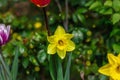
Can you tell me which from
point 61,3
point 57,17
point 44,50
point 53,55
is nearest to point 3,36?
point 53,55

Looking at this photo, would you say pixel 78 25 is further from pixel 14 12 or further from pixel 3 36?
pixel 3 36

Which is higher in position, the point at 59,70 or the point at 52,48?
the point at 52,48

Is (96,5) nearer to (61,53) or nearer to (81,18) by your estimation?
(81,18)

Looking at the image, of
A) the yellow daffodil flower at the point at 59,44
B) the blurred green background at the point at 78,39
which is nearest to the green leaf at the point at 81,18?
the blurred green background at the point at 78,39

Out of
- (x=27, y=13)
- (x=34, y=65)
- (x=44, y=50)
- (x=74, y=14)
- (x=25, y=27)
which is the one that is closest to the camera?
(x=44, y=50)

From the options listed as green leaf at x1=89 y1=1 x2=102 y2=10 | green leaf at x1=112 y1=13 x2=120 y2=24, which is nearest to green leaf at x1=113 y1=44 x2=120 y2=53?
green leaf at x1=112 y1=13 x2=120 y2=24

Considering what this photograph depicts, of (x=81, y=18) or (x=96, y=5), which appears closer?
(x=96, y=5)

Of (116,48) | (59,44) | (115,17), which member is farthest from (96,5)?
(59,44)

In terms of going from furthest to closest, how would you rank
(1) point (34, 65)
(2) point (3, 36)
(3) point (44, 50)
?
(1) point (34, 65) → (3) point (44, 50) → (2) point (3, 36)
